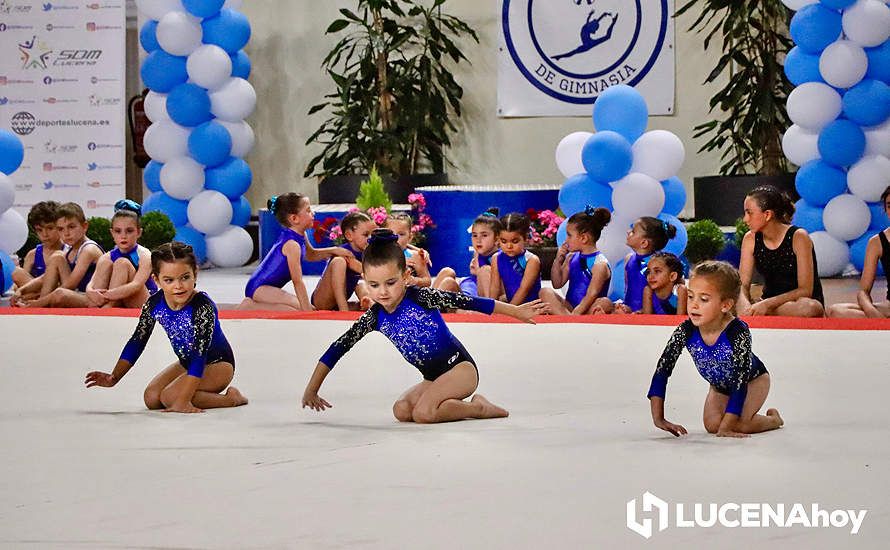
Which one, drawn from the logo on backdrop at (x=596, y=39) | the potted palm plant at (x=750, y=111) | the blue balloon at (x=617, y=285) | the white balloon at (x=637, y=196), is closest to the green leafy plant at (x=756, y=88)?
the potted palm plant at (x=750, y=111)

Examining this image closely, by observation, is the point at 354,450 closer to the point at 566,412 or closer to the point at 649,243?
the point at 566,412

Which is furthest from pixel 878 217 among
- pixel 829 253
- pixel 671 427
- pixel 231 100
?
pixel 671 427

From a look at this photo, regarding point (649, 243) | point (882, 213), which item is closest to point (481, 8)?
point (882, 213)

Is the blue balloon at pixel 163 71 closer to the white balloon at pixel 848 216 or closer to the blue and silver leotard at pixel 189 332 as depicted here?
the white balloon at pixel 848 216

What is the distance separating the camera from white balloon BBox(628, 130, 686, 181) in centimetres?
654

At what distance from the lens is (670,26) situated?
971cm

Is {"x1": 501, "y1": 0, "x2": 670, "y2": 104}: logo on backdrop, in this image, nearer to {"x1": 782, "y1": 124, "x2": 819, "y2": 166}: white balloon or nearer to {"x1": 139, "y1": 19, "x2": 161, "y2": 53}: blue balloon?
{"x1": 782, "y1": 124, "x2": 819, "y2": 166}: white balloon


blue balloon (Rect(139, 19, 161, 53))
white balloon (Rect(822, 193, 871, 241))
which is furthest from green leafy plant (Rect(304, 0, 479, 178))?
white balloon (Rect(822, 193, 871, 241))

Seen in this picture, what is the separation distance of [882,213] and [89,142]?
6038 mm

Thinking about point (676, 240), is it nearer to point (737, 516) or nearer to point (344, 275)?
point (344, 275)

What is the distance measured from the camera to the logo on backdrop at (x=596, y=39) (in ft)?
31.9

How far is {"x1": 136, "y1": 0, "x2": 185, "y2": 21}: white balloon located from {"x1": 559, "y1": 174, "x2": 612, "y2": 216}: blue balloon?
3858 millimetres

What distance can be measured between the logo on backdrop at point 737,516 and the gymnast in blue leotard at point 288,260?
3.77 metres

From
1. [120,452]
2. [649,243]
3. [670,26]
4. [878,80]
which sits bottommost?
[120,452]
